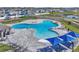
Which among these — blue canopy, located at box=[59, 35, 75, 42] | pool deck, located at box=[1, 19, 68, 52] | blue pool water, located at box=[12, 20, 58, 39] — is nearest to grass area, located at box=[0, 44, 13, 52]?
pool deck, located at box=[1, 19, 68, 52]

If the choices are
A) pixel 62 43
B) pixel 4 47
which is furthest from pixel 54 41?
pixel 4 47

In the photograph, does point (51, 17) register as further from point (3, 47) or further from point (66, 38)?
point (3, 47)

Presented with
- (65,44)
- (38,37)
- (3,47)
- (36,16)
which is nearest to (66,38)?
(65,44)

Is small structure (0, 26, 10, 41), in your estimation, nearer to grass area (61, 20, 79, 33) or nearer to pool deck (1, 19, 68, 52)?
pool deck (1, 19, 68, 52)

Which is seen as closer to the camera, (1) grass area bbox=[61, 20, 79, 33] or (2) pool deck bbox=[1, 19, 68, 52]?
(2) pool deck bbox=[1, 19, 68, 52]

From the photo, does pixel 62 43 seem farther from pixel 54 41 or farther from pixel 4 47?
pixel 4 47
